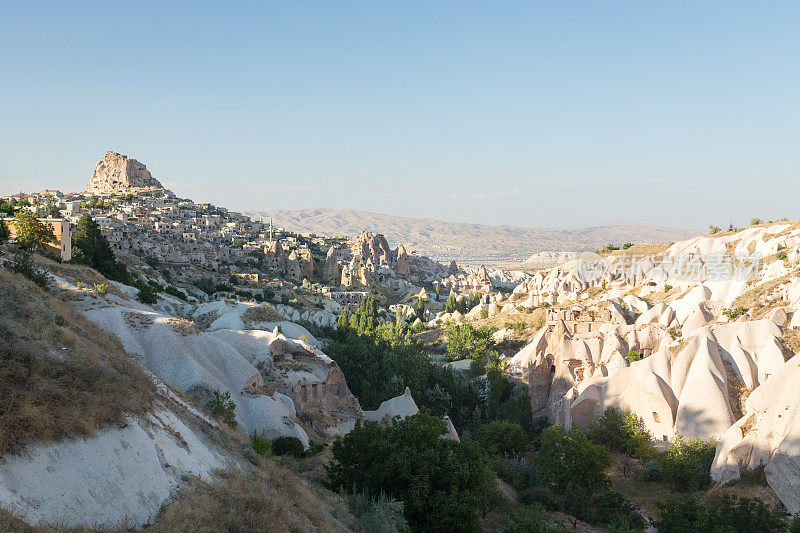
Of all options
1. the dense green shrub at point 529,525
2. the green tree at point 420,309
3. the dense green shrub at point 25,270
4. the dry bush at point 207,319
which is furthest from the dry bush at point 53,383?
the green tree at point 420,309

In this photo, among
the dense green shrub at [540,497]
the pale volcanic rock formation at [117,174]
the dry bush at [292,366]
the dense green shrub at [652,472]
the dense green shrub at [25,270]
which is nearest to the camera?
the dense green shrub at [25,270]

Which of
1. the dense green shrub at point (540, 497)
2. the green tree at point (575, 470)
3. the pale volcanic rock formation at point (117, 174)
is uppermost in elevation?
the pale volcanic rock formation at point (117, 174)

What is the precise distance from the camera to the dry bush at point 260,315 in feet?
127

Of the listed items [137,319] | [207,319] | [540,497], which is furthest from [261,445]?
[207,319]

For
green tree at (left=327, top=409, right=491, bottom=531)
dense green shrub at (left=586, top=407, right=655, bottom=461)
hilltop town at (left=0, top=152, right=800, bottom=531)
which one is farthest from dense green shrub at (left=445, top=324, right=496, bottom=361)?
green tree at (left=327, top=409, right=491, bottom=531)

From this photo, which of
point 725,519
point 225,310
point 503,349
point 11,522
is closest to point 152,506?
point 11,522

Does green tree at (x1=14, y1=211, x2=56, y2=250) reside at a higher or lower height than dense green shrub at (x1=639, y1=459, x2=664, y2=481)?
higher

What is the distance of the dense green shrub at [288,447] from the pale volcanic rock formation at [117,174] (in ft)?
521

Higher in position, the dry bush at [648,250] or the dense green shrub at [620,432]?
the dry bush at [648,250]

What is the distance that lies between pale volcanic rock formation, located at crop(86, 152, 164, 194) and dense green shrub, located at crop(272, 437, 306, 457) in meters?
159

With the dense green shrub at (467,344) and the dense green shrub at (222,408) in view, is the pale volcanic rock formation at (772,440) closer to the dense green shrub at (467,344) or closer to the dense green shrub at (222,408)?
the dense green shrub at (222,408)

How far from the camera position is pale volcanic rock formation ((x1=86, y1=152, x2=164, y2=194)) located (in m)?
159

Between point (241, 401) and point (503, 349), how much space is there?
110 ft

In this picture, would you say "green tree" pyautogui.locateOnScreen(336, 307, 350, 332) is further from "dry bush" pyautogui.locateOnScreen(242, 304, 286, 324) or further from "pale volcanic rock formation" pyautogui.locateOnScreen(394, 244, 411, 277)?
"pale volcanic rock formation" pyautogui.locateOnScreen(394, 244, 411, 277)
